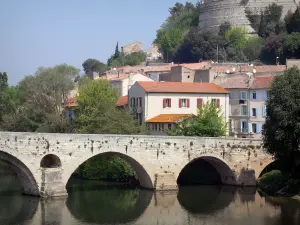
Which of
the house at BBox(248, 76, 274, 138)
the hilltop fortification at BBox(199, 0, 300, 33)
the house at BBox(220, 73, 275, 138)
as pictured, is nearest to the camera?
the house at BBox(248, 76, 274, 138)

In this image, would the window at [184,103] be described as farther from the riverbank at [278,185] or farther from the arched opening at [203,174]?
the riverbank at [278,185]

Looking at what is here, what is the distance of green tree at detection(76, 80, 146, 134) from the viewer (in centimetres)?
4612

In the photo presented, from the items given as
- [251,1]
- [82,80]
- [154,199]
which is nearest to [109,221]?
[154,199]

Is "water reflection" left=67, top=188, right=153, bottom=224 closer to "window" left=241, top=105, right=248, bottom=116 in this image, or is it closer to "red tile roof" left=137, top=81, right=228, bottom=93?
"red tile roof" left=137, top=81, right=228, bottom=93

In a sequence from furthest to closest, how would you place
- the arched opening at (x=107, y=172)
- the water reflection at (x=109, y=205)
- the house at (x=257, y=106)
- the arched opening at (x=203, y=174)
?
1. the house at (x=257, y=106)
2. the arched opening at (x=203, y=174)
3. the arched opening at (x=107, y=172)
4. the water reflection at (x=109, y=205)

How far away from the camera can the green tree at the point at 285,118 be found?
35.1m

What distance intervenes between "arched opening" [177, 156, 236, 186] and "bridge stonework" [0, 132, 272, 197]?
0.54 ft

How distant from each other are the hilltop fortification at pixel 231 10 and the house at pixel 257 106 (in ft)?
129

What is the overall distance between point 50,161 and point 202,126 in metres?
12.6

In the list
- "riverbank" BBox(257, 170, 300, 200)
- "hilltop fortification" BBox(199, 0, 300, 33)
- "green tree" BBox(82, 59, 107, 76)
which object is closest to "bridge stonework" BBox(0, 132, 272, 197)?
"riverbank" BBox(257, 170, 300, 200)

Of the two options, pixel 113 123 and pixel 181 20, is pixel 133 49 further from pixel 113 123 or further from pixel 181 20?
pixel 113 123

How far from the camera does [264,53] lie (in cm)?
8350

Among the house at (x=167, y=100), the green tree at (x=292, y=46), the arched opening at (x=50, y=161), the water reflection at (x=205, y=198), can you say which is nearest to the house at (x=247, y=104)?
the house at (x=167, y=100)

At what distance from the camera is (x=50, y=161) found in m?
37.5
